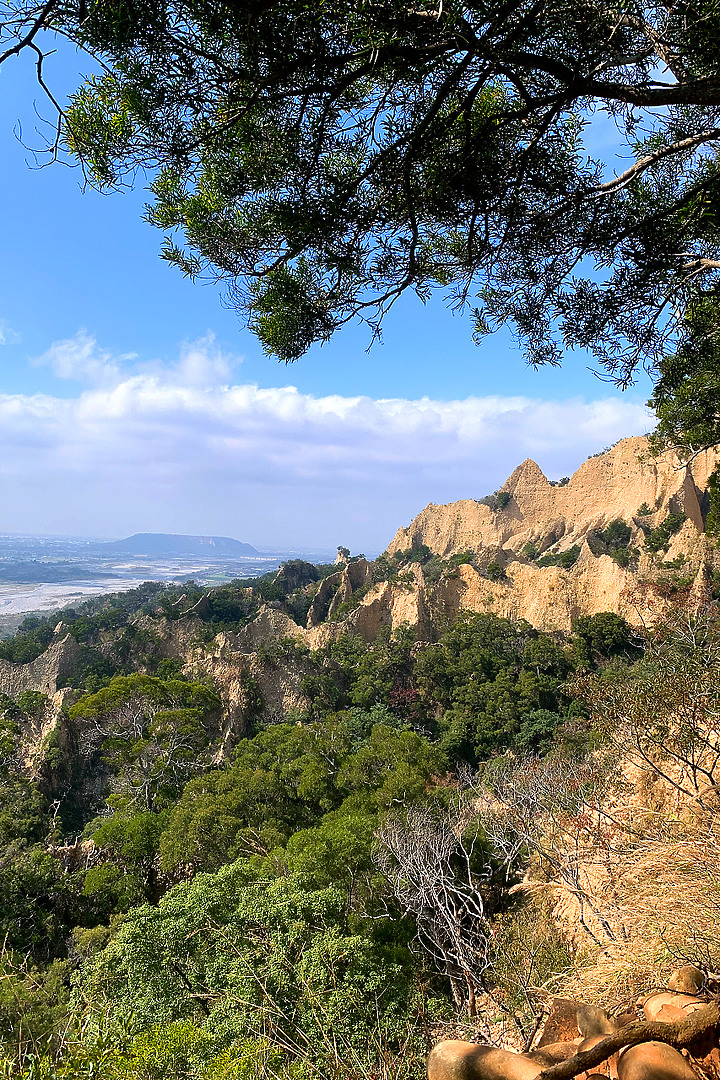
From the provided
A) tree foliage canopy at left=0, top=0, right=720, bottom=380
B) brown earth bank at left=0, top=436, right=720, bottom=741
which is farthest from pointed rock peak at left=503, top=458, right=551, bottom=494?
tree foliage canopy at left=0, top=0, right=720, bottom=380

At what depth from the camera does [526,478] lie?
45625 mm

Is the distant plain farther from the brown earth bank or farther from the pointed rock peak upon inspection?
the pointed rock peak

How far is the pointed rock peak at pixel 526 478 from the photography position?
44.9m

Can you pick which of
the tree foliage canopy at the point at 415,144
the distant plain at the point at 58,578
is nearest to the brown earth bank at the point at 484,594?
the tree foliage canopy at the point at 415,144

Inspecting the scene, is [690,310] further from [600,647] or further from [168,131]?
[600,647]

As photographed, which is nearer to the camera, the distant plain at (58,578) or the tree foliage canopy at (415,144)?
the tree foliage canopy at (415,144)

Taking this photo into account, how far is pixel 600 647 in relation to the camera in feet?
70.4

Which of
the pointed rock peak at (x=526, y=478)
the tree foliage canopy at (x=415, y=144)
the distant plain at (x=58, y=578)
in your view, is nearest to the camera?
the tree foliage canopy at (x=415, y=144)

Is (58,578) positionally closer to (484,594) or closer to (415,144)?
(484,594)

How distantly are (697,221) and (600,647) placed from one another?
831 inches

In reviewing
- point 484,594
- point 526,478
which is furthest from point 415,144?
point 526,478

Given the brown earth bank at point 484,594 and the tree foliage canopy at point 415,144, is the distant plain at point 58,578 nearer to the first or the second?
the brown earth bank at point 484,594

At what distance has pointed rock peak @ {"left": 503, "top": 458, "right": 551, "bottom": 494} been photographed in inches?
1769

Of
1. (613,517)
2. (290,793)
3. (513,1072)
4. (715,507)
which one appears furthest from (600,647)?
(513,1072)
